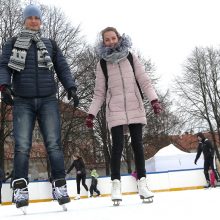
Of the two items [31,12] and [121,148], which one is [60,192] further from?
[31,12]

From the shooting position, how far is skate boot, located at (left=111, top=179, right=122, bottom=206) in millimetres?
3688

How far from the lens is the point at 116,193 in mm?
3740

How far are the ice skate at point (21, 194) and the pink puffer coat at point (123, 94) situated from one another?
1040mm

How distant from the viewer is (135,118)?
4023 millimetres

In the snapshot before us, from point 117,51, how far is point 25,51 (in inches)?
37.8

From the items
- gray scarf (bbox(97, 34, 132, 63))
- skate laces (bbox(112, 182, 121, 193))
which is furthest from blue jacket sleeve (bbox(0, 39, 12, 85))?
skate laces (bbox(112, 182, 121, 193))

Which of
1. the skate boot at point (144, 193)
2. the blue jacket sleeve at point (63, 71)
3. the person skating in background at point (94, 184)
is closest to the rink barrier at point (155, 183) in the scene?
the person skating in background at point (94, 184)

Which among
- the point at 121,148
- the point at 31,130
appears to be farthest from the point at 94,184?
the point at 31,130

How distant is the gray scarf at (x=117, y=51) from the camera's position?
4.10 meters

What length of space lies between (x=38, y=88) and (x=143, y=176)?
1326 millimetres

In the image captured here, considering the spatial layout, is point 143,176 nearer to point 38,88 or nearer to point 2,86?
point 38,88

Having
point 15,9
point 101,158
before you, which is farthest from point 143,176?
point 101,158

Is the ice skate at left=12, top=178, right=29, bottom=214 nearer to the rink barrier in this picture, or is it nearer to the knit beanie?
the knit beanie

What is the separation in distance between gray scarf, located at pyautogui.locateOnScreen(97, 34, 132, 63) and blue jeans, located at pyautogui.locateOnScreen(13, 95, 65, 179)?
0.80m
